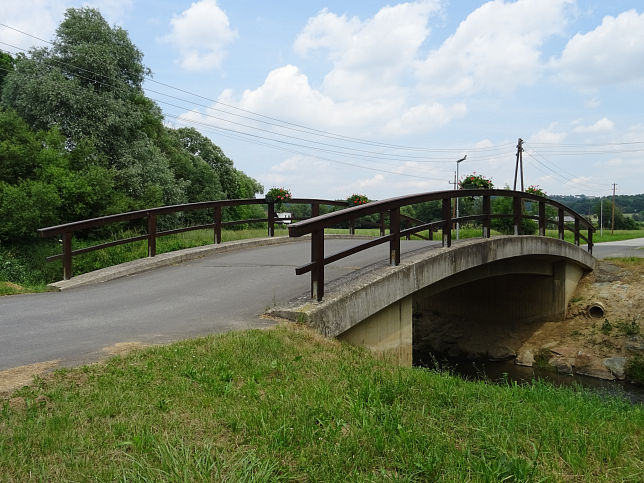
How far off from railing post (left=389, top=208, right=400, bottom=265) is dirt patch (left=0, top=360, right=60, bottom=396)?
194 inches

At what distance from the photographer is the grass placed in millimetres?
2877

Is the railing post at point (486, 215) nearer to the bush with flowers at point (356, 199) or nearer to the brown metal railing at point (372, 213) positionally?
the brown metal railing at point (372, 213)

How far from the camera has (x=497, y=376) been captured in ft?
47.8

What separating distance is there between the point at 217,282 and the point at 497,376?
950cm

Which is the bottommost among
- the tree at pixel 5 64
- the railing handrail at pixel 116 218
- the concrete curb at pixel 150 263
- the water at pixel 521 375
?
the water at pixel 521 375

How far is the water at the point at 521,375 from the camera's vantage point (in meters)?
12.7

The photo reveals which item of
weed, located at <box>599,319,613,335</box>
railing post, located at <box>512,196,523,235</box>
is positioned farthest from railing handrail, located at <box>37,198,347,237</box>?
weed, located at <box>599,319,613,335</box>

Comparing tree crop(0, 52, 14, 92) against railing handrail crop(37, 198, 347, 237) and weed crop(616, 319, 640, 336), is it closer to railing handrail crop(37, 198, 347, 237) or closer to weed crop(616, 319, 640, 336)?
railing handrail crop(37, 198, 347, 237)

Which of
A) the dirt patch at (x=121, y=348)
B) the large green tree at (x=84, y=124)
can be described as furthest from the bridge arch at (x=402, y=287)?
the large green tree at (x=84, y=124)

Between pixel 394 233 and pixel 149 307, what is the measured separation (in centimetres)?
380

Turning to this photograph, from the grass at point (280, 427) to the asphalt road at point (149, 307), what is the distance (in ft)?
3.25

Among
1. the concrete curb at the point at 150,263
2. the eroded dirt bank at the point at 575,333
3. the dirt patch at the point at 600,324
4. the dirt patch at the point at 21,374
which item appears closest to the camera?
the dirt patch at the point at 21,374

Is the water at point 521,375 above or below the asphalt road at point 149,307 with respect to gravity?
below

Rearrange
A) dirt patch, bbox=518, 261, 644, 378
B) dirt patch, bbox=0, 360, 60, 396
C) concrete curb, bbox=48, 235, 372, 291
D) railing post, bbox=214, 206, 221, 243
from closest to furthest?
dirt patch, bbox=0, 360, 60, 396 < concrete curb, bbox=48, 235, 372, 291 < railing post, bbox=214, 206, 221, 243 < dirt patch, bbox=518, 261, 644, 378
